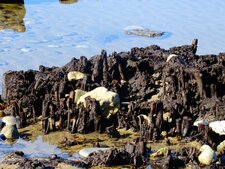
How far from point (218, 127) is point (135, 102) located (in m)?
1.51

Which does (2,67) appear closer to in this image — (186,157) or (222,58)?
(222,58)

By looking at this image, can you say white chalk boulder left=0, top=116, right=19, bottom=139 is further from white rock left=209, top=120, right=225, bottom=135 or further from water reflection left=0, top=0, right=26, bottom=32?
water reflection left=0, top=0, right=26, bottom=32

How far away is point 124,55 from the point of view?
375 inches

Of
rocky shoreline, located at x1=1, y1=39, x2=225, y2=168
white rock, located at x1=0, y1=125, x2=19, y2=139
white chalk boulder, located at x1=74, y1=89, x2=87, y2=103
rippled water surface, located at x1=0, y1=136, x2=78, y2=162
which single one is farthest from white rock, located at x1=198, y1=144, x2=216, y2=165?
white rock, located at x1=0, y1=125, x2=19, y2=139

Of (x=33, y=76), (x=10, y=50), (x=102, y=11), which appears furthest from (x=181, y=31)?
(x=33, y=76)

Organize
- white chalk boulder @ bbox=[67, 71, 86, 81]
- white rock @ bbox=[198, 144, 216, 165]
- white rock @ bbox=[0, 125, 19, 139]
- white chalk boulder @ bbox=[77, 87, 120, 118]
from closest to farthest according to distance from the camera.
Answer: white rock @ bbox=[198, 144, 216, 165] → white rock @ bbox=[0, 125, 19, 139] → white chalk boulder @ bbox=[77, 87, 120, 118] → white chalk boulder @ bbox=[67, 71, 86, 81]

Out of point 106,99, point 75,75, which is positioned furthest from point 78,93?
point 75,75

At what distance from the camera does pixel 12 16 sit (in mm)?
15578

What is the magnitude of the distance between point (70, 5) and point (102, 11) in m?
1.74

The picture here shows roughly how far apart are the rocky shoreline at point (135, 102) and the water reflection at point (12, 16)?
5.19m

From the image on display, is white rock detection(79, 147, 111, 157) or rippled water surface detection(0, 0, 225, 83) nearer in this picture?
white rock detection(79, 147, 111, 157)

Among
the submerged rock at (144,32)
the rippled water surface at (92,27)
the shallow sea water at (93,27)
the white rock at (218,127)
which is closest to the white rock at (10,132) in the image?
the white rock at (218,127)

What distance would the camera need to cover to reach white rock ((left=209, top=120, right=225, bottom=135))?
6.82m

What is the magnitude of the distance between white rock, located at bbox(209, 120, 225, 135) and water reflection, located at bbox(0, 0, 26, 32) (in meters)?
7.71
